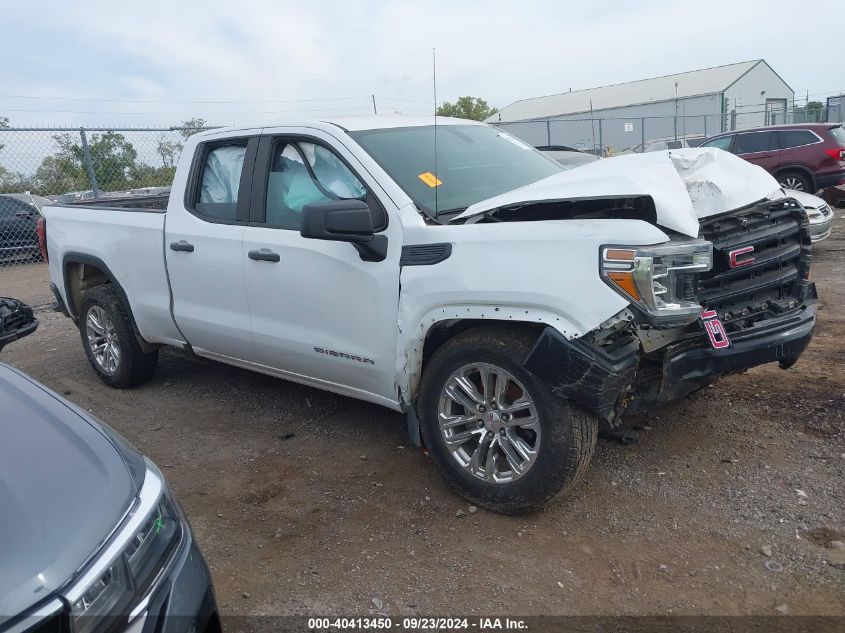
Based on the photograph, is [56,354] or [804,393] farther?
[56,354]

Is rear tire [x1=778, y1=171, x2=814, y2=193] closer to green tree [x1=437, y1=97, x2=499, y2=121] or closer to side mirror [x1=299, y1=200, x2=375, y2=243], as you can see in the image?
side mirror [x1=299, y1=200, x2=375, y2=243]

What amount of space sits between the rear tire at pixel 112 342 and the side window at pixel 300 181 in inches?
74.4

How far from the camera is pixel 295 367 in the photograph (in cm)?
416

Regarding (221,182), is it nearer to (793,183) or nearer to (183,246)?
(183,246)

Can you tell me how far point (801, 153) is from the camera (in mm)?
12719

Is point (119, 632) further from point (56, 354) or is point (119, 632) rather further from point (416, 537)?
point (56, 354)

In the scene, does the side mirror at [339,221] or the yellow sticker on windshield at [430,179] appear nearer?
the side mirror at [339,221]

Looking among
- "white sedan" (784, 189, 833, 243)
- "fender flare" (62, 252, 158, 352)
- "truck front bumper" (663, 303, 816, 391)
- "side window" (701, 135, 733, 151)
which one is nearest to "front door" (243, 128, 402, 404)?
"truck front bumper" (663, 303, 816, 391)

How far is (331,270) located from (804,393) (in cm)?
304

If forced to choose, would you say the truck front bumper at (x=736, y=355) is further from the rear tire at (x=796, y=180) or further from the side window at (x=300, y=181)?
the rear tire at (x=796, y=180)

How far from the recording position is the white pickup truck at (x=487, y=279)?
295 centimetres

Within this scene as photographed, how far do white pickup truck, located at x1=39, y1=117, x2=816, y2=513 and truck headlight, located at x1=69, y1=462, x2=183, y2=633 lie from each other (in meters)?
1.55

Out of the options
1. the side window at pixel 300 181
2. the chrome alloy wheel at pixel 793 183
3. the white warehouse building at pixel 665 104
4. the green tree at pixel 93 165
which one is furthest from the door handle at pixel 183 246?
the white warehouse building at pixel 665 104

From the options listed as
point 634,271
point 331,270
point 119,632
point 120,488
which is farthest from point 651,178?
point 119,632
